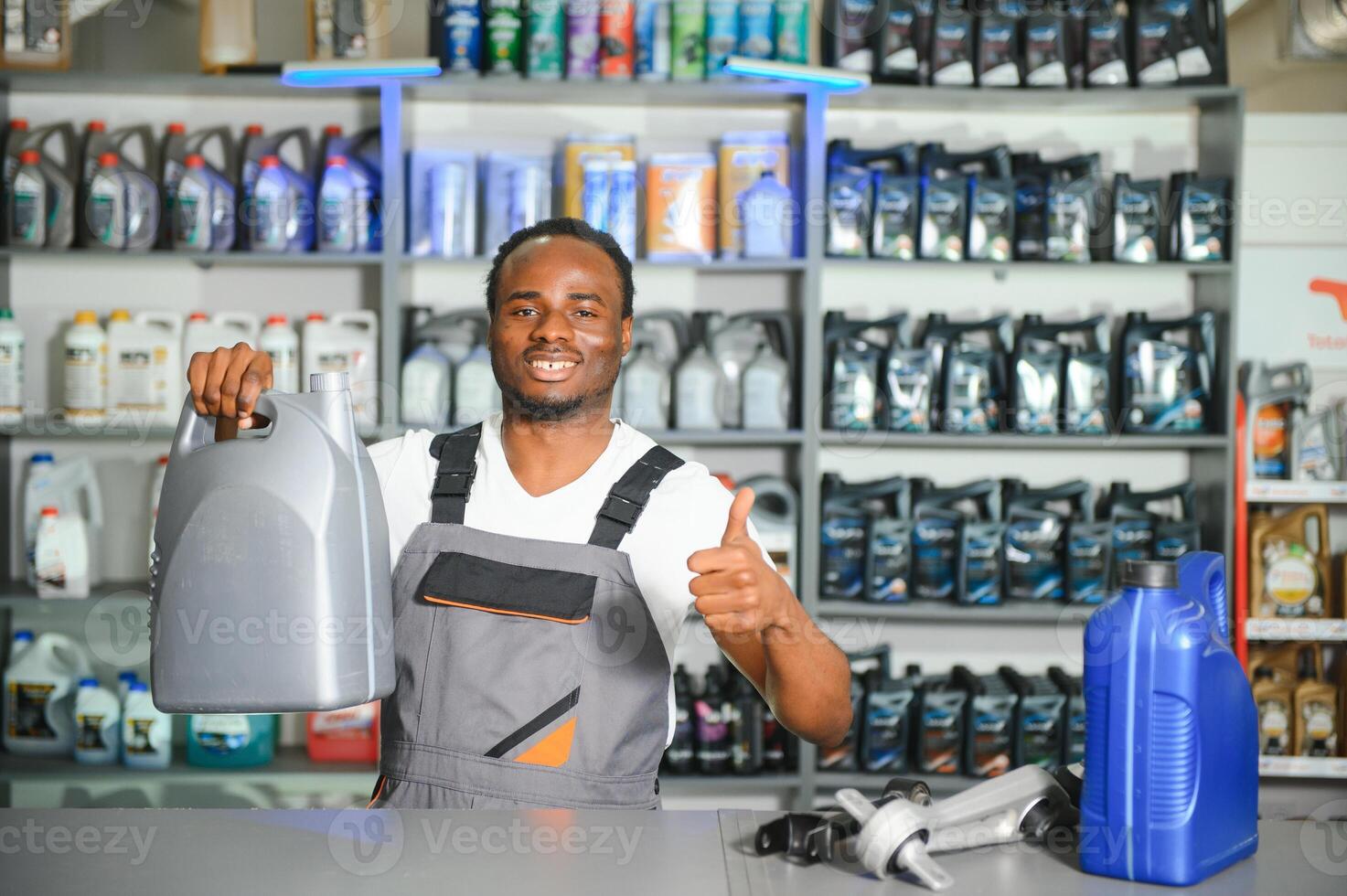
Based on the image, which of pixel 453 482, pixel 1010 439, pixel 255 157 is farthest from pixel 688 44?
pixel 453 482

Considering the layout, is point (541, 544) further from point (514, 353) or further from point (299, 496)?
point (299, 496)

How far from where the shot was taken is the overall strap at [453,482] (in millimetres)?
1603

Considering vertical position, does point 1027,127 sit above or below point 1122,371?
above

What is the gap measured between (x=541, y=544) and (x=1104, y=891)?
79 centimetres

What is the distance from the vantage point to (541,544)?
1.55m

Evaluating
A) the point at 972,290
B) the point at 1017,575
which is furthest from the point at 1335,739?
the point at 972,290

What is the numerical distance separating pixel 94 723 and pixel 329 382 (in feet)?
7.56

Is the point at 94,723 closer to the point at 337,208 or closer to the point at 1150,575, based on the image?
the point at 337,208

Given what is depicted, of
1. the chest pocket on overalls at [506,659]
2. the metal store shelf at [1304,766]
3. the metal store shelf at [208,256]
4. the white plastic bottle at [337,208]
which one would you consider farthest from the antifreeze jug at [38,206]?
the metal store shelf at [1304,766]

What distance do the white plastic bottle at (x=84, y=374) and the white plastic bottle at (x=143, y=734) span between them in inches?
29.3

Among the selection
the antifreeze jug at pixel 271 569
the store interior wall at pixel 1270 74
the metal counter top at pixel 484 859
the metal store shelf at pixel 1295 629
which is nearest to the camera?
the metal counter top at pixel 484 859

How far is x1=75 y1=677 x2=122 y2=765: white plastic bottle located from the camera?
3076mm

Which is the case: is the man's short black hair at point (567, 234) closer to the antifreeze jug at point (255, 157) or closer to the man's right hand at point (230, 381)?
the man's right hand at point (230, 381)

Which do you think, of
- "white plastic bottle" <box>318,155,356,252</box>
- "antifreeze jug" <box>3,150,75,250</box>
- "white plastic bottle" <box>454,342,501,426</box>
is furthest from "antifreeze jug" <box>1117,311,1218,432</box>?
"antifreeze jug" <box>3,150,75,250</box>
